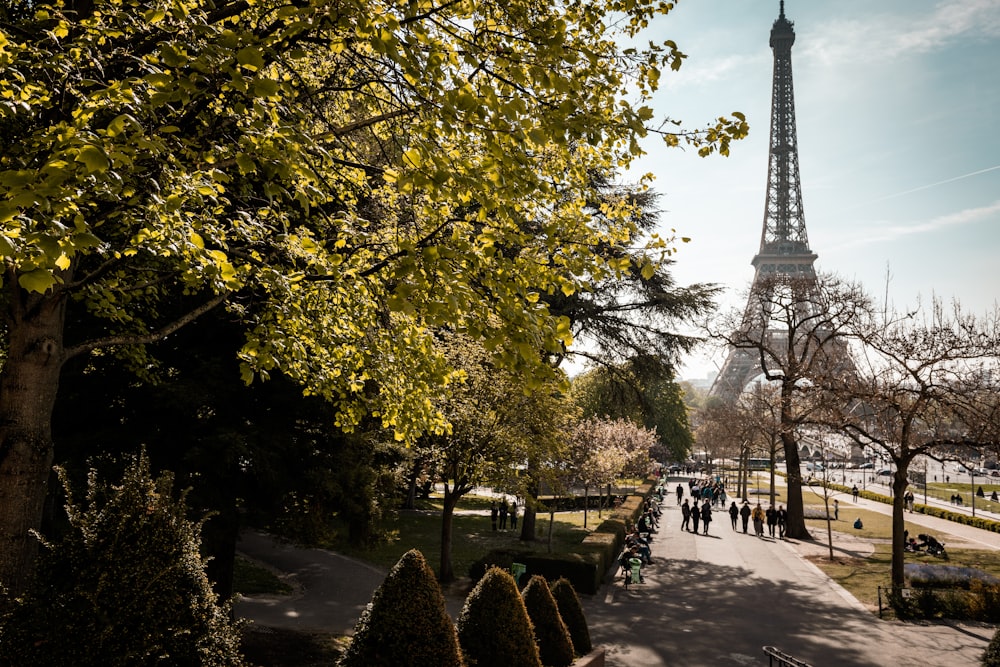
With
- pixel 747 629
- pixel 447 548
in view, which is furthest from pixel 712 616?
pixel 447 548

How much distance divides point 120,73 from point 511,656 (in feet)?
26.7

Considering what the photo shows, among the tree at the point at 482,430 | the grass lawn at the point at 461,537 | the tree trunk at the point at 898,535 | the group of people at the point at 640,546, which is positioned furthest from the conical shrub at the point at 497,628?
the tree trunk at the point at 898,535

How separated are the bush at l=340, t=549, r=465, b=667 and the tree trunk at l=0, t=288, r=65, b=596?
3.53 m

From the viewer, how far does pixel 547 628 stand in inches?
369

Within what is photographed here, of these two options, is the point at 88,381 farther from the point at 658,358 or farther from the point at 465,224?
the point at 658,358

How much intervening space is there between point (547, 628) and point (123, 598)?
6283mm

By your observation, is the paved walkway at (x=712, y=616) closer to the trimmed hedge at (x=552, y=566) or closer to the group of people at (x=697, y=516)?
the trimmed hedge at (x=552, y=566)

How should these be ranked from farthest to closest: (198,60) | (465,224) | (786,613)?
(786,613)
(465,224)
(198,60)

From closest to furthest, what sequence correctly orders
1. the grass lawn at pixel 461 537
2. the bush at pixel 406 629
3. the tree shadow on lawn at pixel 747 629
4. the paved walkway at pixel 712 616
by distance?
the bush at pixel 406 629 < the tree shadow on lawn at pixel 747 629 < the paved walkway at pixel 712 616 < the grass lawn at pixel 461 537

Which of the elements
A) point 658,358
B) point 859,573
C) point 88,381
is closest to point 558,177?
point 88,381

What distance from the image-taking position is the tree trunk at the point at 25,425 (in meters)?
6.58

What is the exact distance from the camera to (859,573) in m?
21.2

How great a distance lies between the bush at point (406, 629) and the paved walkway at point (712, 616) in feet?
21.7

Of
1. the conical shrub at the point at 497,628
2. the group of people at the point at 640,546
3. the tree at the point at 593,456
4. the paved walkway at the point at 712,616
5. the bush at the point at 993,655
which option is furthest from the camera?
the tree at the point at 593,456
